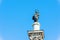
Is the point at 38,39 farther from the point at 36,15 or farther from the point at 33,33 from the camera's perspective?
the point at 36,15

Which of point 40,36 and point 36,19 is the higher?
point 36,19

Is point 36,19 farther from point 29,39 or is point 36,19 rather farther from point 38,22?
point 29,39

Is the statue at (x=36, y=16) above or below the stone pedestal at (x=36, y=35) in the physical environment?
A: above

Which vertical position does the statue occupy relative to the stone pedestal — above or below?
above

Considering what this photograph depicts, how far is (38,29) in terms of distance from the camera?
4762 centimetres

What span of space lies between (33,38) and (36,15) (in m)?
4.24

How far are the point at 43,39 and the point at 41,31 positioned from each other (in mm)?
1647

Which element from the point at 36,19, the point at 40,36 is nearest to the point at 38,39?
the point at 40,36

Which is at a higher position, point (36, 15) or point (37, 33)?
point (36, 15)

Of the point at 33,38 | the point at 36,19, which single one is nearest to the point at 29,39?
the point at 33,38

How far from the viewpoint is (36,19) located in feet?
160

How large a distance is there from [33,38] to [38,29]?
1.86 metres

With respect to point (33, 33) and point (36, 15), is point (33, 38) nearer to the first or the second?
point (33, 33)

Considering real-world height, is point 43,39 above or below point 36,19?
below
